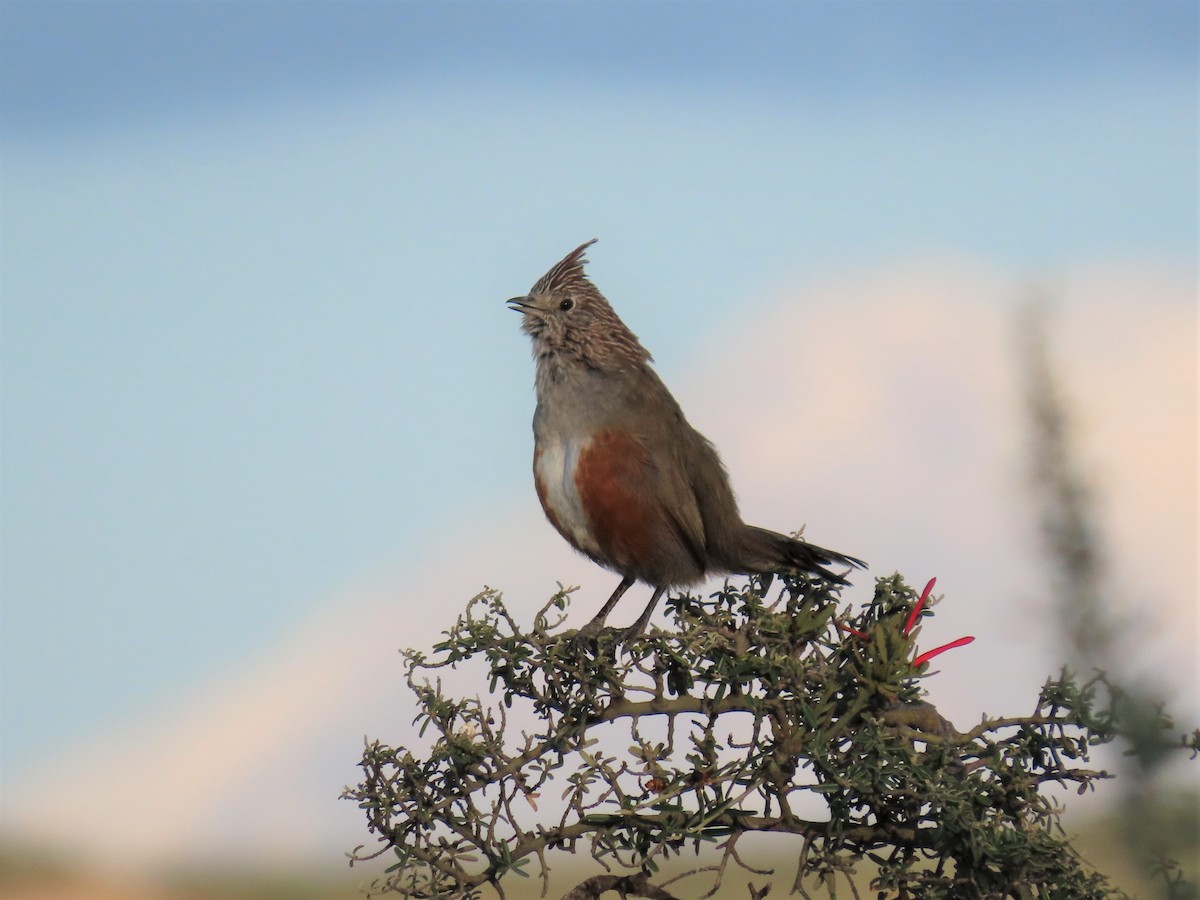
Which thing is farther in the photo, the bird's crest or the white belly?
the bird's crest

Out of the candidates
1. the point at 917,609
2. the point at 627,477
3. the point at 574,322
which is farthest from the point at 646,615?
the point at 917,609

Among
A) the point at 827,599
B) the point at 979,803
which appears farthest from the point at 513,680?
the point at 979,803

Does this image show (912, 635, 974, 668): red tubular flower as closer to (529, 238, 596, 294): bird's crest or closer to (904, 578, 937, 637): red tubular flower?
(904, 578, 937, 637): red tubular flower

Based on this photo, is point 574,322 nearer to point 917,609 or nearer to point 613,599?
point 613,599

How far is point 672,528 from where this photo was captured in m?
5.12

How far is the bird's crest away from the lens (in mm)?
5594

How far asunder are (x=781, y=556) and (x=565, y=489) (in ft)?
3.12

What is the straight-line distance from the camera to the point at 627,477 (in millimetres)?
5105

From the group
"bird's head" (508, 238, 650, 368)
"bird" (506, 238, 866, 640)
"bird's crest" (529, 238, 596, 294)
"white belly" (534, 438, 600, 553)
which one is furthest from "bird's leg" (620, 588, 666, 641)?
"bird's crest" (529, 238, 596, 294)

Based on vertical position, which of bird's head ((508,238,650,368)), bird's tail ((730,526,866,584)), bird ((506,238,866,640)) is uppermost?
bird's head ((508,238,650,368))

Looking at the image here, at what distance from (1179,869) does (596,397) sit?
3.97 meters

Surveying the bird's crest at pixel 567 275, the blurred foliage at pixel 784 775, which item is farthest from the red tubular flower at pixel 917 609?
the bird's crest at pixel 567 275

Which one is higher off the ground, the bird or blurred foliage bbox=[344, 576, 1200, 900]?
the bird

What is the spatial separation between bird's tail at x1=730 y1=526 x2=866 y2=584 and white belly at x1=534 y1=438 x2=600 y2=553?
2.11 feet
